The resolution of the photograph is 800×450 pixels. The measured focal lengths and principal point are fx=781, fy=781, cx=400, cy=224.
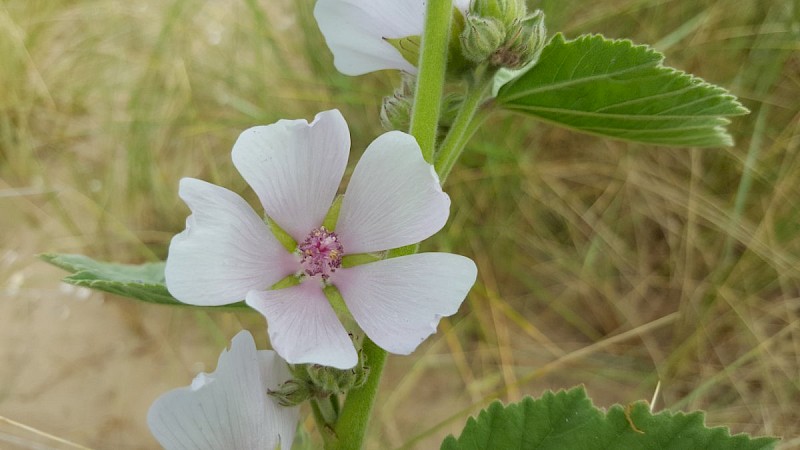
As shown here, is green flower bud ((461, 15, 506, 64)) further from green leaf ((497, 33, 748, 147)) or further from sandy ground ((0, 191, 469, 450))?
sandy ground ((0, 191, 469, 450))

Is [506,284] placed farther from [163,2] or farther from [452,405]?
[163,2]

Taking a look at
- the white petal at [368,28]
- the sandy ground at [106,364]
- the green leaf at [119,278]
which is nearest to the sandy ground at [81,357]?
the sandy ground at [106,364]

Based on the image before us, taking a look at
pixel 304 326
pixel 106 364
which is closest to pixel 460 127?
pixel 304 326

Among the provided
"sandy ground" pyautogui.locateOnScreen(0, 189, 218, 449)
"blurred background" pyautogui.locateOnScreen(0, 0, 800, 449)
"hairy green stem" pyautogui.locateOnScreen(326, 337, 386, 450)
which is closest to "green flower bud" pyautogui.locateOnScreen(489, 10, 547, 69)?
"hairy green stem" pyautogui.locateOnScreen(326, 337, 386, 450)

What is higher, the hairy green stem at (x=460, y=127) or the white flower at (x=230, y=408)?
the hairy green stem at (x=460, y=127)

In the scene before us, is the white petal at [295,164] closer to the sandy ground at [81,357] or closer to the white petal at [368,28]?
the white petal at [368,28]

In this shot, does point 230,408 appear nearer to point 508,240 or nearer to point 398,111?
point 398,111
